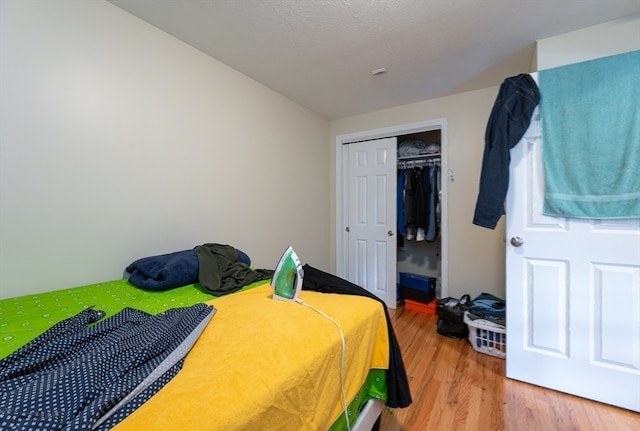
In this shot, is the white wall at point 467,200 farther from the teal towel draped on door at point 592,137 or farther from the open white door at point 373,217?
the teal towel draped on door at point 592,137

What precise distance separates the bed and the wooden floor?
0.53m

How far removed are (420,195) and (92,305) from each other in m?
2.86

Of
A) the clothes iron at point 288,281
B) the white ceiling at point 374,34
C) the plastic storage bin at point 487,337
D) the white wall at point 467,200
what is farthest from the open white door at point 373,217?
the clothes iron at point 288,281

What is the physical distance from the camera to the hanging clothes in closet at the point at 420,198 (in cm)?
290

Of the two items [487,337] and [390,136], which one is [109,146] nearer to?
[390,136]

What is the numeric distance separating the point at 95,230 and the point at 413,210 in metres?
2.77

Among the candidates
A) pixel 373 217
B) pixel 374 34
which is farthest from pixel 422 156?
pixel 374 34

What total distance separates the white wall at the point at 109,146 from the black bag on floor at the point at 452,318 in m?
1.76

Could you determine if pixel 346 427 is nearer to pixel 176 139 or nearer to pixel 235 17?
pixel 176 139

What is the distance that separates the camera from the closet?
2.90 metres

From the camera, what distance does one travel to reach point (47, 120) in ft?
4.16

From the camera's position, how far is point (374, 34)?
1.70m

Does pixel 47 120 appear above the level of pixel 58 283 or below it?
above

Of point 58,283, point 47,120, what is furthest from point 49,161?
point 58,283
